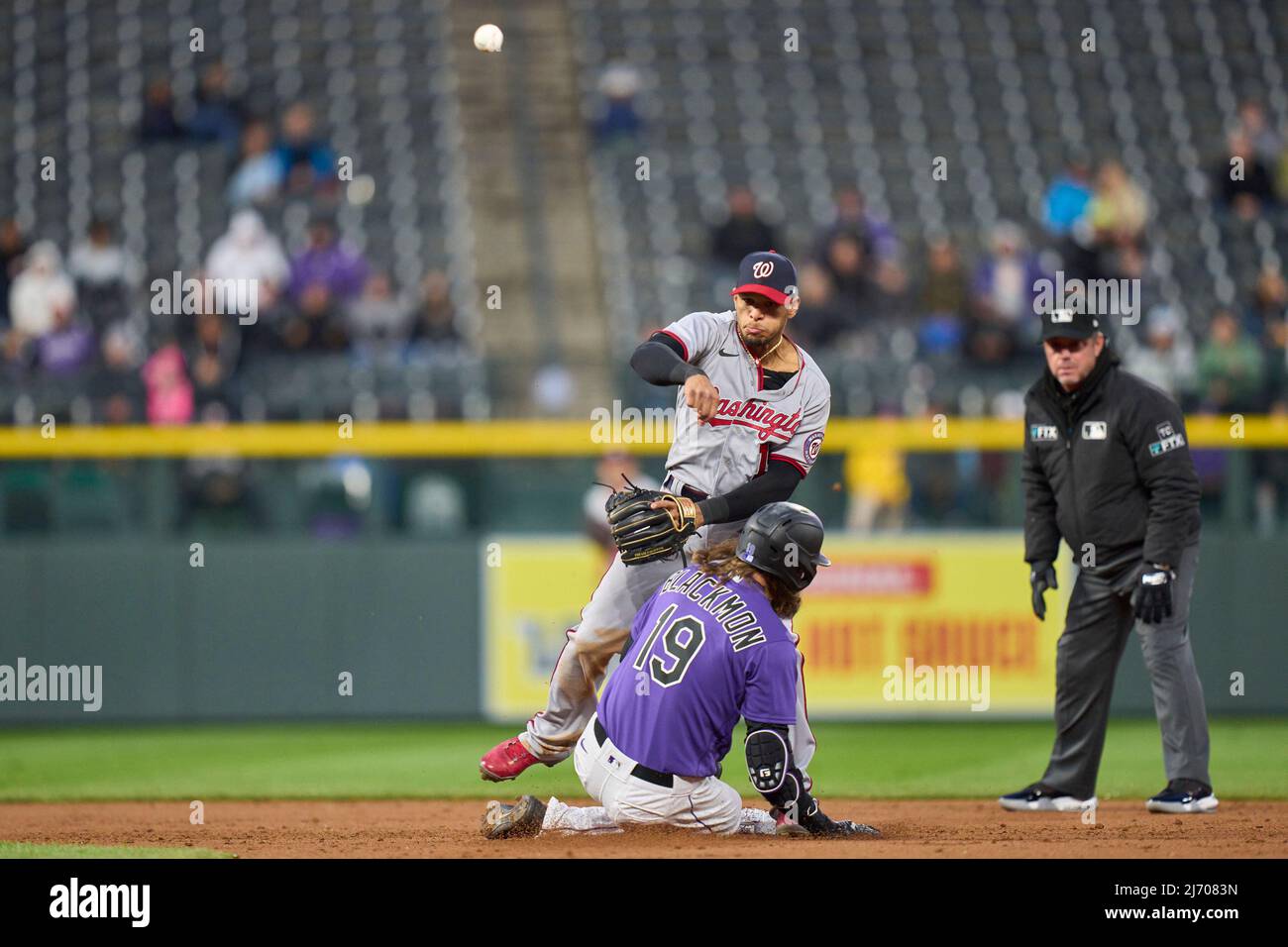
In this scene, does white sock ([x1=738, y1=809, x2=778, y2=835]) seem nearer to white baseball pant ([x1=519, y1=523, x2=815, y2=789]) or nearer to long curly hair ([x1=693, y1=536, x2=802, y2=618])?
white baseball pant ([x1=519, y1=523, x2=815, y2=789])

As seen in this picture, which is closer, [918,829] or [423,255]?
[918,829]

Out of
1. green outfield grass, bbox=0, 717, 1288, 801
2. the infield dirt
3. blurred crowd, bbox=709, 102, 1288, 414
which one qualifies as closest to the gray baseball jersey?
the infield dirt

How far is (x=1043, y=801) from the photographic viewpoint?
7363mm

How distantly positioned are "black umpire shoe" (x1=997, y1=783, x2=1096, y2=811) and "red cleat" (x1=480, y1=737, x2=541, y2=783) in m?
2.06

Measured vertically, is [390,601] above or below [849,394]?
below

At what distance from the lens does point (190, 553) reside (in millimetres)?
12195

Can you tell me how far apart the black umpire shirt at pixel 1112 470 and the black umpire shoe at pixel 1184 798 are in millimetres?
946

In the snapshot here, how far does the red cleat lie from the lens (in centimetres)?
689

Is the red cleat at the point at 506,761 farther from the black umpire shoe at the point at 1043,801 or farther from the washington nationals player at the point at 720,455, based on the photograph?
the black umpire shoe at the point at 1043,801

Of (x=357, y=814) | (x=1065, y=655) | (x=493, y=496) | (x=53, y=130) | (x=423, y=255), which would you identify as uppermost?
(x=53, y=130)

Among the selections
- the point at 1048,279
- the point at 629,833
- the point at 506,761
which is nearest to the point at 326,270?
the point at 1048,279
